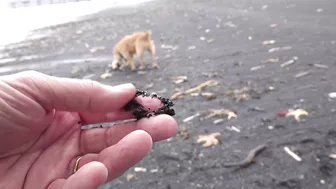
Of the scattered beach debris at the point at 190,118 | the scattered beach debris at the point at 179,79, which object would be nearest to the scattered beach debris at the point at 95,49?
the scattered beach debris at the point at 179,79

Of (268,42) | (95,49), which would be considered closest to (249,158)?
(268,42)

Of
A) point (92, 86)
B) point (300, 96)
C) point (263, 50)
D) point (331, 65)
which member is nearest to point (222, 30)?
point (263, 50)

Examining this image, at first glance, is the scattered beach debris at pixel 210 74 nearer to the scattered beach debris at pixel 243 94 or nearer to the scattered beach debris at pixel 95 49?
the scattered beach debris at pixel 243 94

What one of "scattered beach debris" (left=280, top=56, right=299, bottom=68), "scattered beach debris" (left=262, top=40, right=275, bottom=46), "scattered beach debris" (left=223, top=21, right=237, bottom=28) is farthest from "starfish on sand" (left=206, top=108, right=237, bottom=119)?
"scattered beach debris" (left=223, top=21, right=237, bottom=28)

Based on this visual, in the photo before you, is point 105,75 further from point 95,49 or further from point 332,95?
point 332,95

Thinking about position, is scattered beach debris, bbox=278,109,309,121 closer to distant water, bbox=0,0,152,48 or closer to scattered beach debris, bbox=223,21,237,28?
scattered beach debris, bbox=223,21,237,28

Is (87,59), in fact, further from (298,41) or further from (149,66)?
(298,41)

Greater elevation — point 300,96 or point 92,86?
point 92,86
